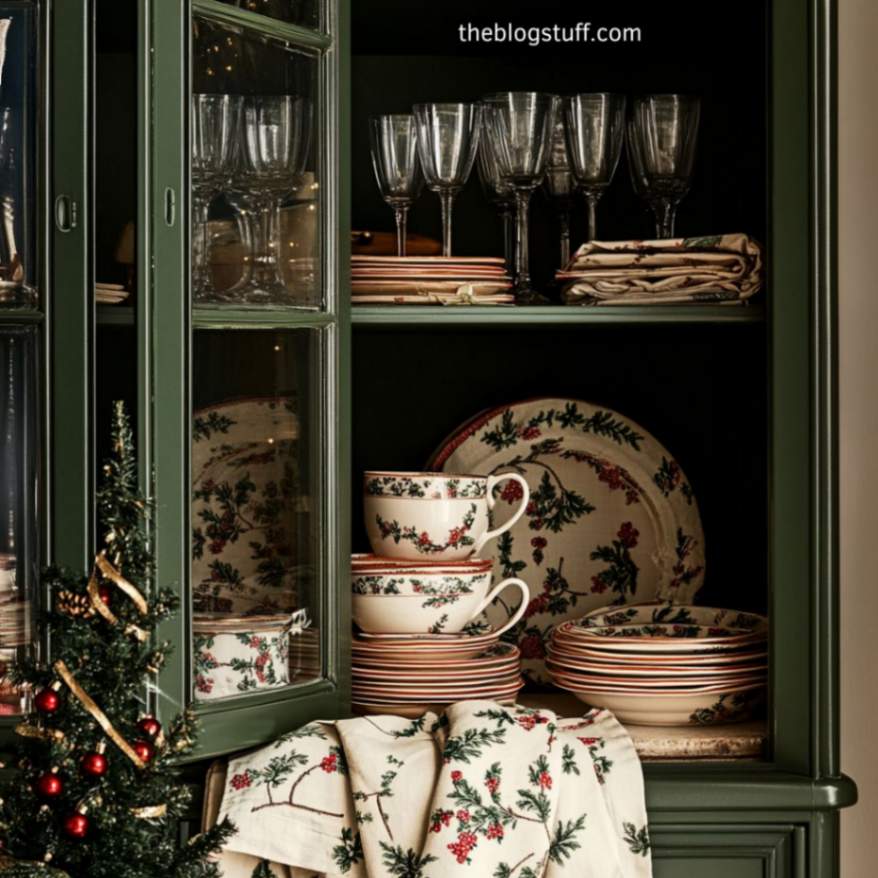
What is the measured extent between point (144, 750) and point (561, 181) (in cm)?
93

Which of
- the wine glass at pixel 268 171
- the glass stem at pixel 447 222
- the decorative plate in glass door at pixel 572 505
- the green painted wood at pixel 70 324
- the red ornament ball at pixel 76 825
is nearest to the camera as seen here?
the red ornament ball at pixel 76 825

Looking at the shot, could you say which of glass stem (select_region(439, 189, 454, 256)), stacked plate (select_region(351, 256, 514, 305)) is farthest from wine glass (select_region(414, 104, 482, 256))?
stacked plate (select_region(351, 256, 514, 305))

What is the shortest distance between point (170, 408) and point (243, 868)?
1.56 ft

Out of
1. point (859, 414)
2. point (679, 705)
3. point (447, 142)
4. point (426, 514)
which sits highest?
point (447, 142)

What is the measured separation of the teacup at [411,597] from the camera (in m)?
1.71

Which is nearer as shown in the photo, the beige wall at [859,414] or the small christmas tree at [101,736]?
the small christmas tree at [101,736]

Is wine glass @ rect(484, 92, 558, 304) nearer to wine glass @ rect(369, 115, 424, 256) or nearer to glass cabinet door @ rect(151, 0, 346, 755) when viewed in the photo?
wine glass @ rect(369, 115, 424, 256)

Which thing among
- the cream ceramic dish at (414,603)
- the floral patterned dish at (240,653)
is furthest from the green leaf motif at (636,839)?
the floral patterned dish at (240,653)

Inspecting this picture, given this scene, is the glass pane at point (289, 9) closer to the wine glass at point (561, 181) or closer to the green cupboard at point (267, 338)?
the green cupboard at point (267, 338)

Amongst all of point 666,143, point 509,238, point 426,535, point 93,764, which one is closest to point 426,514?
point 426,535

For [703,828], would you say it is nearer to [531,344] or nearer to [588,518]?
[588,518]

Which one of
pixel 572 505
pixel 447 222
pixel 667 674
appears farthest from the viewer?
pixel 572 505

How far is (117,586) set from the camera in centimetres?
122

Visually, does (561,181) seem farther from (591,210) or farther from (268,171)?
(268,171)
